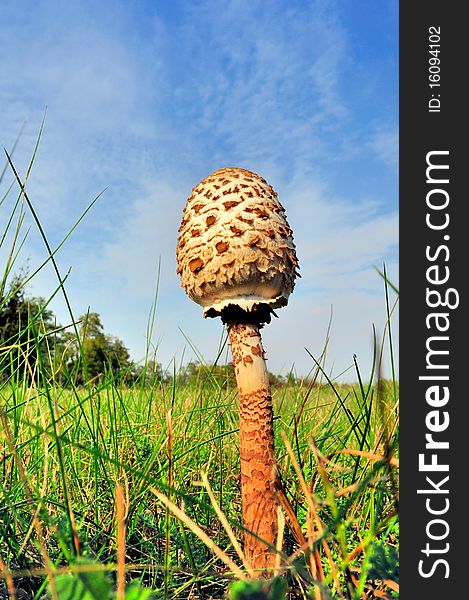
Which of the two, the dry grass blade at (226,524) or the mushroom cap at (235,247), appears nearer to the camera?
the dry grass blade at (226,524)

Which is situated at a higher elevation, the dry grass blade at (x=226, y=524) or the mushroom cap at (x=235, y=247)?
the mushroom cap at (x=235, y=247)

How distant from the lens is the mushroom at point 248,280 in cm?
223

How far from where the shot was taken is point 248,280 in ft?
7.43

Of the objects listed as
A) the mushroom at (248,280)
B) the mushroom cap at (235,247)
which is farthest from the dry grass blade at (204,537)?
the mushroom cap at (235,247)

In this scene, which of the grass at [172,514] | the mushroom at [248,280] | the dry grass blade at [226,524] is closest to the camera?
the grass at [172,514]

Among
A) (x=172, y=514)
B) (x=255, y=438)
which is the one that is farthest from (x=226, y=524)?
(x=172, y=514)

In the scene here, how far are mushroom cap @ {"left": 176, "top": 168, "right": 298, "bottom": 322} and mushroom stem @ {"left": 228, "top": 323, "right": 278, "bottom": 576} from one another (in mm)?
170

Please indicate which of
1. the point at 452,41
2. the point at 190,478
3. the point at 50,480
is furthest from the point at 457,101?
the point at 50,480

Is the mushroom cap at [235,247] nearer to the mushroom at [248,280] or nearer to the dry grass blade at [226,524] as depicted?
the mushroom at [248,280]

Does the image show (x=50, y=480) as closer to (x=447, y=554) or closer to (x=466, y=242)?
(x=447, y=554)

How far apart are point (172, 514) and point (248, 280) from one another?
3.90ft

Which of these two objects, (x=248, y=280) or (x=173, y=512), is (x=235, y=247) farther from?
(x=173, y=512)

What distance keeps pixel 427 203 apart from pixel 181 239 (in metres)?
1.07

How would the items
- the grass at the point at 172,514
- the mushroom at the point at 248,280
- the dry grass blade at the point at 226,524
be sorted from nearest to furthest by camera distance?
the grass at the point at 172,514, the dry grass blade at the point at 226,524, the mushroom at the point at 248,280
